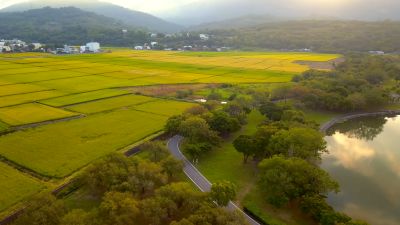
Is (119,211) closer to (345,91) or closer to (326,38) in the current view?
(345,91)

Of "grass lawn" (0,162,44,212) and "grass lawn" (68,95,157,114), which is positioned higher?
"grass lawn" (68,95,157,114)

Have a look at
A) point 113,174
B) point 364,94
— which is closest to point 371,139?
point 364,94

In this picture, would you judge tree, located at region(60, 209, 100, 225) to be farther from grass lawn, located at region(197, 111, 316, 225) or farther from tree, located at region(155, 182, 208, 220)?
grass lawn, located at region(197, 111, 316, 225)

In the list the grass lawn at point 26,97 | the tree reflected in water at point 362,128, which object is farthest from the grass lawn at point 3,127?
the tree reflected in water at point 362,128

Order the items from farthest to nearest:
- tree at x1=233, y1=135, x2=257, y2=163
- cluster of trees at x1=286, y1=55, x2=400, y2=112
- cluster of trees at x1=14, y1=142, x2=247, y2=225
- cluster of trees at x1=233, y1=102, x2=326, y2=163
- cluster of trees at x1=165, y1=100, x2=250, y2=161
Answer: cluster of trees at x1=286, y1=55, x2=400, y2=112
cluster of trees at x1=165, y1=100, x2=250, y2=161
tree at x1=233, y1=135, x2=257, y2=163
cluster of trees at x1=233, y1=102, x2=326, y2=163
cluster of trees at x1=14, y1=142, x2=247, y2=225

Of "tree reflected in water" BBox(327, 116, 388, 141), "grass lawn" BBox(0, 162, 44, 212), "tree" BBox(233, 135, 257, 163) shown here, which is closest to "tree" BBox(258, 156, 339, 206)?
"tree" BBox(233, 135, 257, 163)

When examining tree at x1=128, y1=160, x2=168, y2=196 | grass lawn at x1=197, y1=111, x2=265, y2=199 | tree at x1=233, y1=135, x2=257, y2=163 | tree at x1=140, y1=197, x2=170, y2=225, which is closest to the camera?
tree at x1=140, y1=197, x2=170, y2=225

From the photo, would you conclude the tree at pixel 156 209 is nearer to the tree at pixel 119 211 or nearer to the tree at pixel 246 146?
the tree at pixel 119 211
